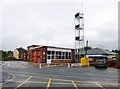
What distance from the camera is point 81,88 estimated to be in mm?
17156

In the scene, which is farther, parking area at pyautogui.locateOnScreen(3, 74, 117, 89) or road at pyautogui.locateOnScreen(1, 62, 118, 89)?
road at pyautogui.locateOnScreen(1, 62, 118, 89)

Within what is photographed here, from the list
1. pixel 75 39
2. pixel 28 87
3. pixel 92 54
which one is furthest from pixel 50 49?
pixel 28 87

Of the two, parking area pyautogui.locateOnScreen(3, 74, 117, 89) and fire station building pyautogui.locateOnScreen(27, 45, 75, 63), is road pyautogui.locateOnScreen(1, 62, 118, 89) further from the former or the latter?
fire station building pyautogui.locateOnScreen(27, 45, 75, 63)

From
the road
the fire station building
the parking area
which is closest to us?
the parking area

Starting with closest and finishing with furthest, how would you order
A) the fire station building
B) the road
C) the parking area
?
the parking area → the road → the fire station building

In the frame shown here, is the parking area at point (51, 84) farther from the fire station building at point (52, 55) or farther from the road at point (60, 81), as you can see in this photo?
the fire station building at point (52, 55)

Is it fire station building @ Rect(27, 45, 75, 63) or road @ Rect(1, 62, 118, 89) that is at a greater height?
fire station building @ Rect(27, 45, 75, 63)

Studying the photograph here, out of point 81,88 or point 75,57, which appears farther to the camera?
point 75,57

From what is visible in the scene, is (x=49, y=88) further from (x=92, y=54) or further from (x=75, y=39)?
(x=92, y=54)

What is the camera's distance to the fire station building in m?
53.6

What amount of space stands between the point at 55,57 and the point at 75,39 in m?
5.59

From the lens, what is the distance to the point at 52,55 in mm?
54312

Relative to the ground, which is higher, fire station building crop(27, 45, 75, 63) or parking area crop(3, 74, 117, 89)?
fire station building crop(27, 45, 75, 63)

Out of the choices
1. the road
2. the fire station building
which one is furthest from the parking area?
the fire station building
